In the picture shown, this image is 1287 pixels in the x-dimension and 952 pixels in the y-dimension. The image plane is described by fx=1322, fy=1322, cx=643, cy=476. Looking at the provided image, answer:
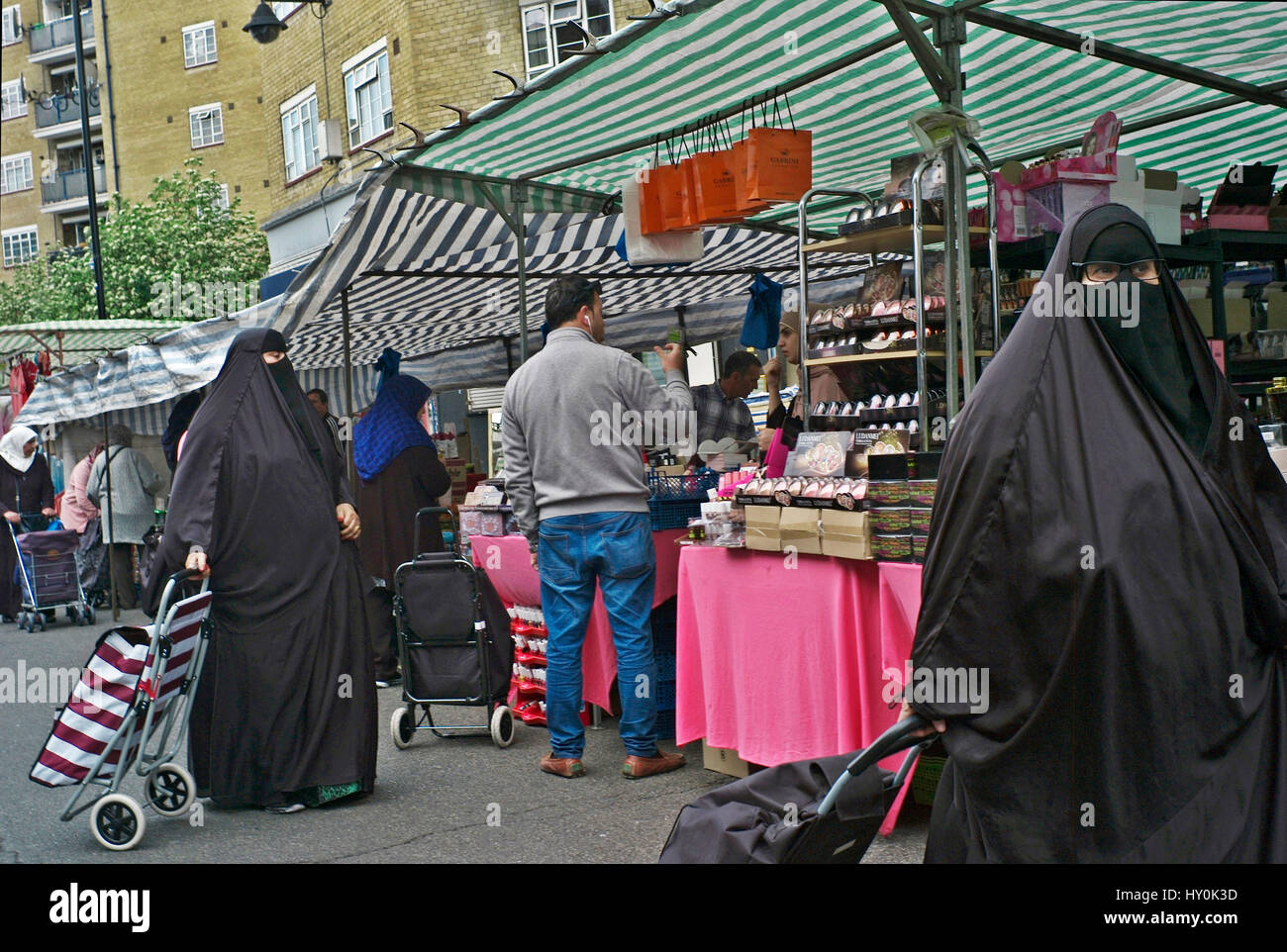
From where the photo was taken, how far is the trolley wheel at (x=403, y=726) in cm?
709

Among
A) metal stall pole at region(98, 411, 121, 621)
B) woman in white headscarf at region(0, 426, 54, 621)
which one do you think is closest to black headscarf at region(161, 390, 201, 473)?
metal stall pole at region(98, 411, 121, 621)

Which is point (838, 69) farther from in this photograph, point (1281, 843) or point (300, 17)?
point (300, 17)

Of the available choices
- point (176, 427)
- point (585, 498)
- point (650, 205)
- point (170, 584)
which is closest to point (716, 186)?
point (650, 205)

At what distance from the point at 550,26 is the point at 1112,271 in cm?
1990

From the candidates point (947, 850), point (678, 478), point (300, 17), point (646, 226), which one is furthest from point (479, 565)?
point (300, 17)

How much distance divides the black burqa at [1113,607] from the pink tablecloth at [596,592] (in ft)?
11.4

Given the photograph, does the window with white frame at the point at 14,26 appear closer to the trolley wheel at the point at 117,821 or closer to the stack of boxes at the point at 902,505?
the trolley wheel at the point at 117,821

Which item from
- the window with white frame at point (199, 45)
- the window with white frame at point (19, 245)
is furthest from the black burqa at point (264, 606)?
the window with white frame at point (19, 245)

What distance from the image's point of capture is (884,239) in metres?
5.86

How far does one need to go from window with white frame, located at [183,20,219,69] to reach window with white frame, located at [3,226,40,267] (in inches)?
772

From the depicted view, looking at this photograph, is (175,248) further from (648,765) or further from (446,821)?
(446,821)

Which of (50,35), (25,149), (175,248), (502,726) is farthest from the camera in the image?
(25,149)

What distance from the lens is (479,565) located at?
8.05 metres
